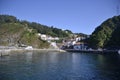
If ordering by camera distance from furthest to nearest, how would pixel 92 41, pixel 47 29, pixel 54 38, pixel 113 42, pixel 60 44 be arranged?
pixel 47 29 < pixel 54 38 < pixel 60 44 < pixel 92 41 < pixel 113 42

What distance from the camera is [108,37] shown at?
108m

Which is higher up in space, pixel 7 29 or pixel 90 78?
pixel 7 29

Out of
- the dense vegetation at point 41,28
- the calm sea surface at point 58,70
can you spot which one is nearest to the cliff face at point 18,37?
the dense vegetation at point 41,28

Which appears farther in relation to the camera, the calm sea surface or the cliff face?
the cliff face

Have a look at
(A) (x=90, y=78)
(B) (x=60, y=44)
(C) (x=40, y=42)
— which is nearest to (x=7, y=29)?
(C) (x=40, y=42)

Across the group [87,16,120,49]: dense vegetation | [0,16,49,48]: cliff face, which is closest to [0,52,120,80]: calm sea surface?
[87,16,120,49]: dense vegetation

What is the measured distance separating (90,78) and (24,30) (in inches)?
4790

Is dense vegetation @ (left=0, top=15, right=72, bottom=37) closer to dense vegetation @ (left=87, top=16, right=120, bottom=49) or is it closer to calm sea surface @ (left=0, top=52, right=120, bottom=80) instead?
dense vegetation @ (left=87, top=16, right=120, bottom=49)

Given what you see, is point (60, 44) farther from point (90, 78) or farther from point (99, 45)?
point (90, 78)

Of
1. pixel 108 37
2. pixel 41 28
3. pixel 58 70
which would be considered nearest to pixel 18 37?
pixel 41 28

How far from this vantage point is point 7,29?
146 meters

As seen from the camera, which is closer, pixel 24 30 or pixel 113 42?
pixel 113 42

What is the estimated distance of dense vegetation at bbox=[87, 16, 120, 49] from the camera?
100425 mm

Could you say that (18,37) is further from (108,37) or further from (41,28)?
(108,37)
